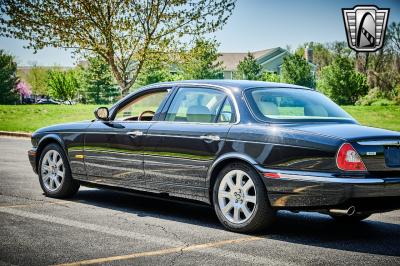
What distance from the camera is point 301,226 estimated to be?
639cm

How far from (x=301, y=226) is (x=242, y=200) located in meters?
0.91

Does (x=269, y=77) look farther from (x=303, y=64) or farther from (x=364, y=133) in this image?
(x=364, y=133)

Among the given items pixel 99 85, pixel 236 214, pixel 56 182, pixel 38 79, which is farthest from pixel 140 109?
pixel 38 79

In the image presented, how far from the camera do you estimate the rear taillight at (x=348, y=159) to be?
5.30 metres

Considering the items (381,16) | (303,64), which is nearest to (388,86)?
(303,64)

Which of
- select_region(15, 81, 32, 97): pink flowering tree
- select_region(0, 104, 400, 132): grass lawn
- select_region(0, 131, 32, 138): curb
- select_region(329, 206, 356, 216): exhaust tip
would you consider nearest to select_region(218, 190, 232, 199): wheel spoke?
select_region(329, 206, 356, 216): exhaust tip

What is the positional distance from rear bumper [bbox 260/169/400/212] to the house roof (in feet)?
250

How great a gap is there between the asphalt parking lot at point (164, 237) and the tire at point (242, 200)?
12 centimetres

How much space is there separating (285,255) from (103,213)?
2.70m

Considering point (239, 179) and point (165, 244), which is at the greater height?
point (239, 179)

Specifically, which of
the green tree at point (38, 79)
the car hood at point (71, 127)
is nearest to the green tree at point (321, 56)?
the green tree at point (38, 79)

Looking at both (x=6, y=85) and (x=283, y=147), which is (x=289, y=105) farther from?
(x=6, y=85)

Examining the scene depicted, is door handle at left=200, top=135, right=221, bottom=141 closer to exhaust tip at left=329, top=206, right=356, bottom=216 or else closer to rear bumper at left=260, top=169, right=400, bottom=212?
rear bumper at left=260, top=169, right=400, bottom=212

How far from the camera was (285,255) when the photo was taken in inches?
196
